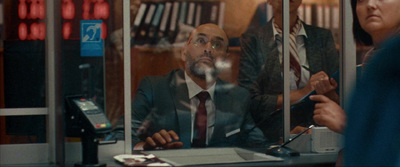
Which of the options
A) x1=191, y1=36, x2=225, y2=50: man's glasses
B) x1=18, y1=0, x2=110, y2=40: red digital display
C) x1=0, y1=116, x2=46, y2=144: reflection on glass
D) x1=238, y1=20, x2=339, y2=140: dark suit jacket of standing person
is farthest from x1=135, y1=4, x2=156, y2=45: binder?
x1=0, y1=116, x2=46, y2=144: reflection on glass

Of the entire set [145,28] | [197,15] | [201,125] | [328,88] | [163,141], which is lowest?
[163,141]

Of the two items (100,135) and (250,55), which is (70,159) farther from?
(250,55)

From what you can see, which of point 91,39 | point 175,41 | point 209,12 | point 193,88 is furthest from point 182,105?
point 91,39

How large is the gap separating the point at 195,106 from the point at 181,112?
0.13 meters

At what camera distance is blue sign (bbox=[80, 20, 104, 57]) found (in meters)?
4.08

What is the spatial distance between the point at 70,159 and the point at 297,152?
1720 mm

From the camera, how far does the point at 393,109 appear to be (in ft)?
2.52

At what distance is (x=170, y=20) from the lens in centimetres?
448

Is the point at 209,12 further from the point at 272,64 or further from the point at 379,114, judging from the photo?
the point at 379,114

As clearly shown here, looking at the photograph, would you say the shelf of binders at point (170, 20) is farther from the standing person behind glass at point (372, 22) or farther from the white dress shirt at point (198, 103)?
the standing person behind glass at point (372, 22)

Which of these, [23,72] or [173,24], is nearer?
[23,72]

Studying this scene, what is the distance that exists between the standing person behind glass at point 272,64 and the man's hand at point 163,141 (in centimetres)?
70

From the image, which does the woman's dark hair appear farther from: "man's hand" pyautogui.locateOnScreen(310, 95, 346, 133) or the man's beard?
the man's beard

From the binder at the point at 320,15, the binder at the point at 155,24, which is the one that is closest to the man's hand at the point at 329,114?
the binder at the point at 320,15
